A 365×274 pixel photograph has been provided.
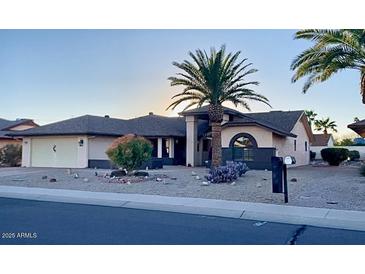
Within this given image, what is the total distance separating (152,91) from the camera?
2761 cm

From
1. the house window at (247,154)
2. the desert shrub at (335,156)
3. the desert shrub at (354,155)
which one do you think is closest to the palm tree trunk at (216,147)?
the house window at (247,154)

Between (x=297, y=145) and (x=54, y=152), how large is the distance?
21.8 metres

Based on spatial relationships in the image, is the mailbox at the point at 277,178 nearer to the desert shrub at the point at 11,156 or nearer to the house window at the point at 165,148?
the house window at the point at 165,148

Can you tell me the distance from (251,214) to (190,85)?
1601 centimetres

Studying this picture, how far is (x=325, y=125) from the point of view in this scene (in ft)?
235

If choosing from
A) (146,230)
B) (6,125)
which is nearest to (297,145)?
(146,230)

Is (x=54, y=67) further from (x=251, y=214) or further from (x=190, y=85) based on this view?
(x=251, y=214)

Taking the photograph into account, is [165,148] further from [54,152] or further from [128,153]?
[128,153]

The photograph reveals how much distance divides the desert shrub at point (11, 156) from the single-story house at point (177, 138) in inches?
61.1

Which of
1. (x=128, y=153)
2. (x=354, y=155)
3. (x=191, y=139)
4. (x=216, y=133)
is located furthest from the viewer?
(x=354, y=155)

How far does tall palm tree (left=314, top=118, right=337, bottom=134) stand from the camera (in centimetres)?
7144

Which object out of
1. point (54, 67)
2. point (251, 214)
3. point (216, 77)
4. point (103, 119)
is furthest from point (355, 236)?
point (103, 119)

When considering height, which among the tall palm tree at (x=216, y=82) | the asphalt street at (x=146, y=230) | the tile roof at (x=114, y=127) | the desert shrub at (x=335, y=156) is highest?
the tall palm tree at (x=216, y=82)

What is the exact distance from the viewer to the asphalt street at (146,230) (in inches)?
283
